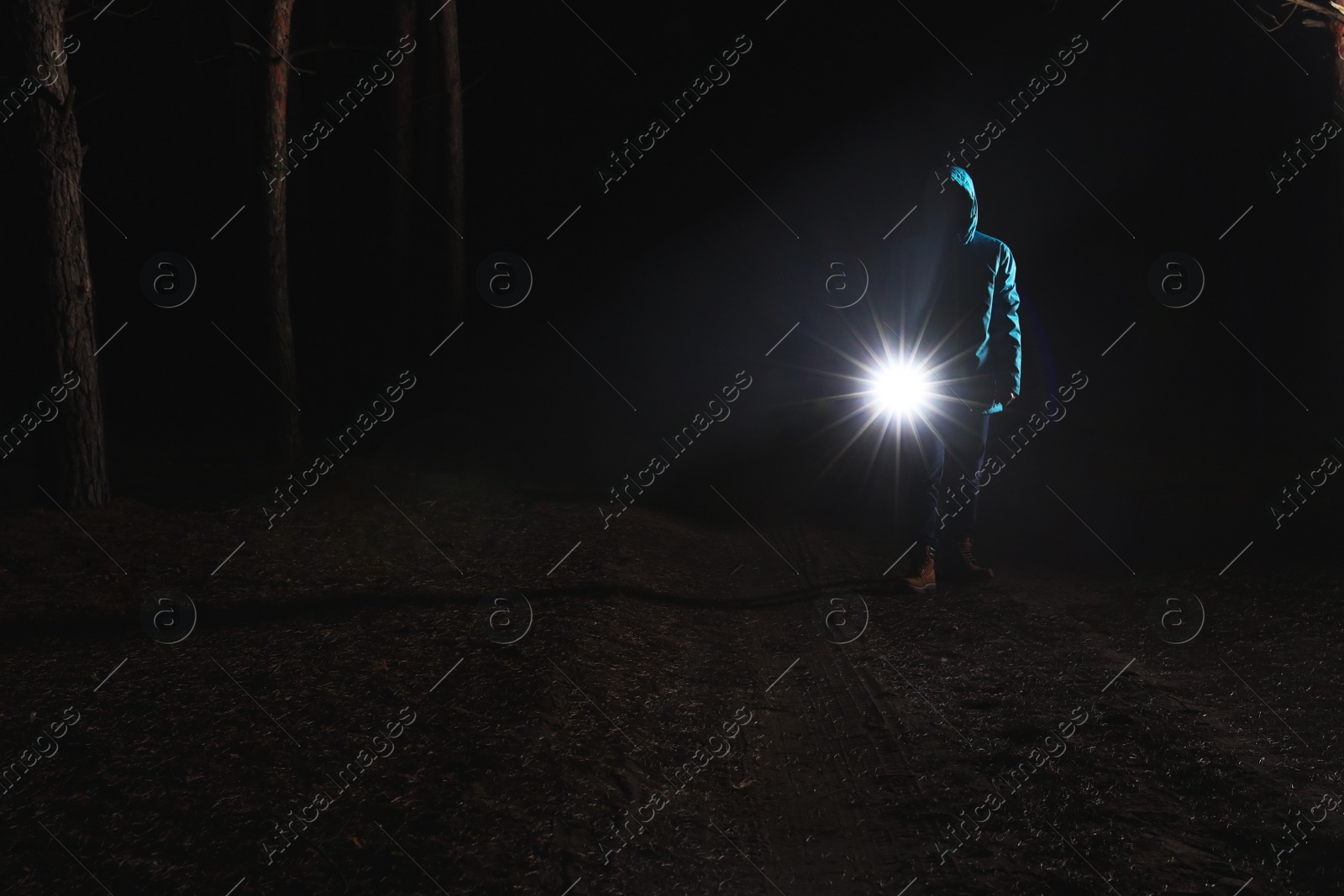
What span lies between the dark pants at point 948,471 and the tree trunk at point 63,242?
6.62 metres

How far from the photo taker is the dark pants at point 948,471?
6.57 metres

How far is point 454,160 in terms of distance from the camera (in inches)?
614

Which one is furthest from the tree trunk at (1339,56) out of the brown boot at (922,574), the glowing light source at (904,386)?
the brown boot at (922,574)

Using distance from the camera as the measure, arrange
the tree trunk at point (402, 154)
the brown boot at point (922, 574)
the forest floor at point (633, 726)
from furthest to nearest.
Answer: the tree trunk at point (402, 154) → the brown boot at point (922, 574) → the forest floor at point (633, 726)

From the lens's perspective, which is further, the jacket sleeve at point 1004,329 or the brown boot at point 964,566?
the brown boot at point 964,566

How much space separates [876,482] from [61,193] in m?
8.79

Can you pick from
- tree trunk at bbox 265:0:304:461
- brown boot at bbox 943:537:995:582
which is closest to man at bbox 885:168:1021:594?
brown boot at bbox 943:537:995:582

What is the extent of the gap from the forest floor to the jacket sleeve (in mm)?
1685

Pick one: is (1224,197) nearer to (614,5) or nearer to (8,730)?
(8,730)

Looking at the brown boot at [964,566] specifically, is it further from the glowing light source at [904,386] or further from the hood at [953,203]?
the hood at [953,203]

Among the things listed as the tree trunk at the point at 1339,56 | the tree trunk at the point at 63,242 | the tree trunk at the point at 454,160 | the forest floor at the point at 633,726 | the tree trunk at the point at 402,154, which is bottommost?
the forest floor at the point at 633,726

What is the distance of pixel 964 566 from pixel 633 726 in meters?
3.51

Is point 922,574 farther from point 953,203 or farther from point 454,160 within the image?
point 454,160

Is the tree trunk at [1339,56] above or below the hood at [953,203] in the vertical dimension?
above
